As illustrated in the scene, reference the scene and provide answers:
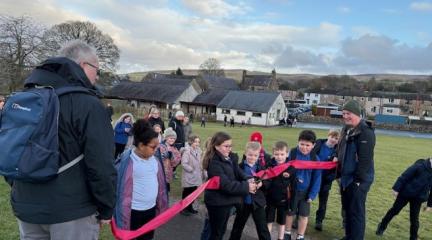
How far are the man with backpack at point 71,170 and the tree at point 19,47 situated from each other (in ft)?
132

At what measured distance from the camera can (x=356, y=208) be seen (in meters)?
6.02

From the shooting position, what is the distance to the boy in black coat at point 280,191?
19.5 ft

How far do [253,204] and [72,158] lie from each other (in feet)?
11.4

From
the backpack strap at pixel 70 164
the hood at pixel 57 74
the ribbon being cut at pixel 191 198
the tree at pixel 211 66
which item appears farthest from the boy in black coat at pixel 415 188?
the tree at pixel 211 66

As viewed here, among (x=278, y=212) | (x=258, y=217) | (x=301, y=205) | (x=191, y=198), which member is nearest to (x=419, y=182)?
(x=301, y=205)

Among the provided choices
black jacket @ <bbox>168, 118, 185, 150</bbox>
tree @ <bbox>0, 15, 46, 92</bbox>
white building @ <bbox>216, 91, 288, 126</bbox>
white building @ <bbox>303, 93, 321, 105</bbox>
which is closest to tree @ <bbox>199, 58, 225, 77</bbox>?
white building @ <bbox>303, 93, 321, 105</bbox>

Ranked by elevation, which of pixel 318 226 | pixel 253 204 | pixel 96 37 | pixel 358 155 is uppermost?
pixel 96 37

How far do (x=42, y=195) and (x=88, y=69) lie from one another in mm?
1090

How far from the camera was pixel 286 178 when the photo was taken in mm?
5930

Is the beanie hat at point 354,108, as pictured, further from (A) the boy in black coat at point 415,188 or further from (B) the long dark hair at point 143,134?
(B) the long dark hair at point 143,134

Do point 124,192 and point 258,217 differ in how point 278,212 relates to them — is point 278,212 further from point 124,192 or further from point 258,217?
point 124,192

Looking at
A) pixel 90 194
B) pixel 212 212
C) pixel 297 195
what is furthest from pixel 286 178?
pixel 90 194

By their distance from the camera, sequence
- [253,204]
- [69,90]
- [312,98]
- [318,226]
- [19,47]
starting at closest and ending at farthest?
[69,90] → [253,204] → [318,226] → [19,47] → [312,98]

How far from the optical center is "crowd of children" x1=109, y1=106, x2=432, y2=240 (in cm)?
455
